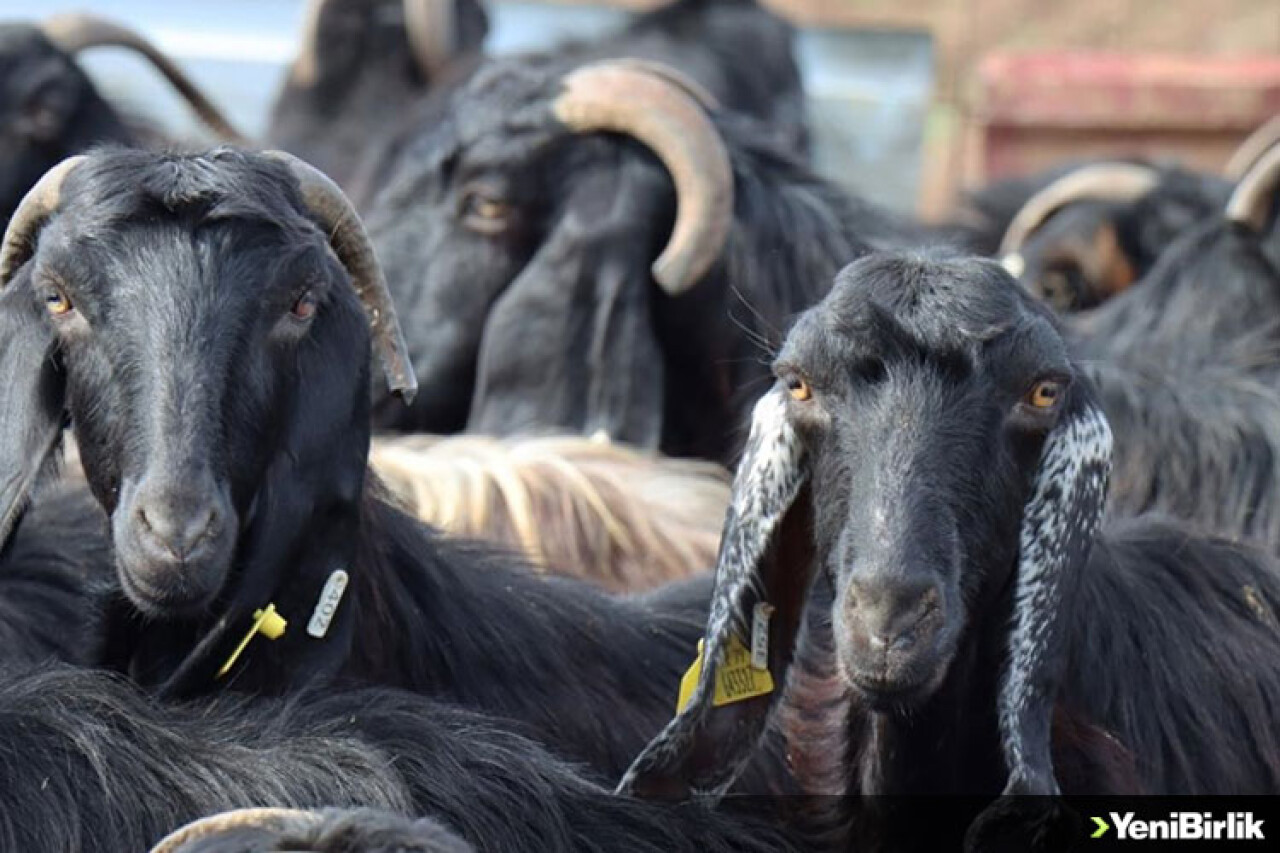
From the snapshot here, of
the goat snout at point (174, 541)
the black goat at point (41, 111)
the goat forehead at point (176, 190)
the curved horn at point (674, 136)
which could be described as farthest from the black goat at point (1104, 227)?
the goat snout at point (174, 541)

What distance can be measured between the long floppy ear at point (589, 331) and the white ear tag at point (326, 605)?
2.79 metres

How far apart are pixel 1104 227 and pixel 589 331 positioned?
7.23ft

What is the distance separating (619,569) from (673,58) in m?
3.85

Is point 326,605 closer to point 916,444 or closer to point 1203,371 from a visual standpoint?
point 916,444

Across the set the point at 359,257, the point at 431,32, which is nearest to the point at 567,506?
the point at 359,257

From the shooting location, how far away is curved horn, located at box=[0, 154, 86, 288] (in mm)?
4605

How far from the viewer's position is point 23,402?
4.54 metres

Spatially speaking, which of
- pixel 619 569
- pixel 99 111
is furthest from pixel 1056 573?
pixel 99 111

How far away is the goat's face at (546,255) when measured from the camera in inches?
292

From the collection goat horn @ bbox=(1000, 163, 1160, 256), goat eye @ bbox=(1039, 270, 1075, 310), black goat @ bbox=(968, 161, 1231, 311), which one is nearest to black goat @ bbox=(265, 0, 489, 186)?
goat horn @ bbox=(1000, 163, 1160, 256)

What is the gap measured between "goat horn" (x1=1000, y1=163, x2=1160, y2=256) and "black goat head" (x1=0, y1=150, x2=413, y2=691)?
4611 millimetres

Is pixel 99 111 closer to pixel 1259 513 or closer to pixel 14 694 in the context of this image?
pixel 1259 513

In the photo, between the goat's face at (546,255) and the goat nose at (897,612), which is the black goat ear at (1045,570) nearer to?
the goat nose at (897,612)

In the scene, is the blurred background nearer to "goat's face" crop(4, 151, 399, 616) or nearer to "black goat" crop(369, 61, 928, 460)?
"black goat" crop(369, 61, 928, 460)
